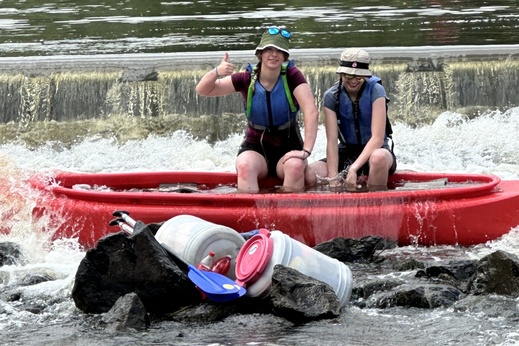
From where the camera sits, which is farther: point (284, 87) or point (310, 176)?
point (310, 176)

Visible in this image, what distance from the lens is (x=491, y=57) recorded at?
1197 cm

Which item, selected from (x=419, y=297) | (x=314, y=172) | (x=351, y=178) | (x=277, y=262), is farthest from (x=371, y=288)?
(x=314, y=172)

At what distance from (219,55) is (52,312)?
21.5ft

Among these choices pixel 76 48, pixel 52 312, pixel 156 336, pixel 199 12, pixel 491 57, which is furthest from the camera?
pixel 199 12

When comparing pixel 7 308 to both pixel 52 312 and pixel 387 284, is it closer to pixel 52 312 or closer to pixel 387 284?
pixel 52 312

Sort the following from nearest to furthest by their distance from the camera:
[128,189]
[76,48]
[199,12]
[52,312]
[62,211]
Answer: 1. [52,312]
2. [62,211]
3. [128,189]
4. [76,48]
5. [199,12]

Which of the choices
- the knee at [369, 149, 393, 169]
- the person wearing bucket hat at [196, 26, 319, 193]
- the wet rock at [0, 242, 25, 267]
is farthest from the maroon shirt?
the wet rock at [0, 242, 25, 267]

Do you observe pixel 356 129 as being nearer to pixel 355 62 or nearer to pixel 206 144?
pixel 355 62

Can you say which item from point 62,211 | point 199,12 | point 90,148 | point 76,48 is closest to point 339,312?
point 62,211

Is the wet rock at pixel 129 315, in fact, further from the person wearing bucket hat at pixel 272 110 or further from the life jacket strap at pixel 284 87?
the life jacket strap at pixel 284 87

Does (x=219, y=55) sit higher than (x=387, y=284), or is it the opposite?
(x=219, y=55)

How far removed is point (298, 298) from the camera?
5.71m

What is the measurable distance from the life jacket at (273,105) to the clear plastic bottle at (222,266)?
59.6 inches

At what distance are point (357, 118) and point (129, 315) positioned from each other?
247cm
